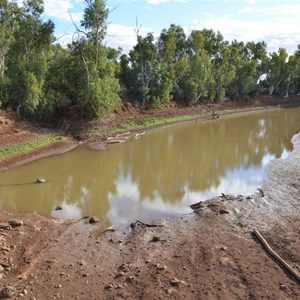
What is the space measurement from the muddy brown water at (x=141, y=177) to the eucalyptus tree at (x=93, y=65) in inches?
169

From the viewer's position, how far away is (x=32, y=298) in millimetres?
8547

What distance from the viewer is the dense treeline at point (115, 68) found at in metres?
25.4

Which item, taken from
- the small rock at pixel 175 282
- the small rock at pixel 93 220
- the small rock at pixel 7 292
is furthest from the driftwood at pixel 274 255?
the small rock at pixel 7 292

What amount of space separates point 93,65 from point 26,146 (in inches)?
360

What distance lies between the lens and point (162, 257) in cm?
1048

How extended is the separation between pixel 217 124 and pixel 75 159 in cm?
1848

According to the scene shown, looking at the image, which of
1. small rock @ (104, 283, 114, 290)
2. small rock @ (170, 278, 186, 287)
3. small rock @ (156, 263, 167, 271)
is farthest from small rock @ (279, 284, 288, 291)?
small rock @ (104, 283, 114, 290)

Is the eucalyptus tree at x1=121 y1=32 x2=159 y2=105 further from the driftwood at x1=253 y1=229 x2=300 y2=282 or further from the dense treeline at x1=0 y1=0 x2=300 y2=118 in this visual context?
the driftwood at x1=253 y1=229 x2=300 y2=282

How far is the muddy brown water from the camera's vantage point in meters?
14.7

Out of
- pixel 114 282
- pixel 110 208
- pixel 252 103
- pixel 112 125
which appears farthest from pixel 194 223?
pixel 252 103

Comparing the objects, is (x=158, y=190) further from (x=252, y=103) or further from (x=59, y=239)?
(x=252, y=103)

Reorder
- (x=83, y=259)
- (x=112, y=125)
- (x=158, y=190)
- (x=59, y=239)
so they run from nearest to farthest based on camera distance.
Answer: (x=83, y=259) → (x=59, y=239) → (x=158, y=190) → (x=112, y=125)

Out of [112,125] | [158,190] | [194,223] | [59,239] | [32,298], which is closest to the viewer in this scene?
[32,298]

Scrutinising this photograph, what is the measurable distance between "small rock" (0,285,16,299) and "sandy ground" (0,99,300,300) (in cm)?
2
